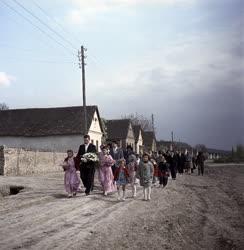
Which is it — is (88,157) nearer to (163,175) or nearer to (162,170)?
(163,175)

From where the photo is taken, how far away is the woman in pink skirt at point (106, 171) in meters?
18.1

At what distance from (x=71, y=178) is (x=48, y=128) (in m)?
42.9

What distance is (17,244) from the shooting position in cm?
934

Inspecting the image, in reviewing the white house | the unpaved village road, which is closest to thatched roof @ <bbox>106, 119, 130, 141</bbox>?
the white house

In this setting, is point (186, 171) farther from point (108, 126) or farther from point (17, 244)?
point (108, 126)

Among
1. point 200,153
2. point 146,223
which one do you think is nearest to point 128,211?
point 146,223

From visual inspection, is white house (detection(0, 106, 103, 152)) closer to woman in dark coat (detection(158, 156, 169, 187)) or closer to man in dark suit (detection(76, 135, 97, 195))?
woman in dark coat (detection(158, 156, 169, 187))

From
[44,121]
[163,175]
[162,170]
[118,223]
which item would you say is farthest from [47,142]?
[118,223]

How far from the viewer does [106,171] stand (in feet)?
60.0

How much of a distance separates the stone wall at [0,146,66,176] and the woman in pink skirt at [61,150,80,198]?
13.4m

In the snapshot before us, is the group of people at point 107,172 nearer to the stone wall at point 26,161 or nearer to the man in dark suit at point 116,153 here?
the man in dark suit at point 116,153

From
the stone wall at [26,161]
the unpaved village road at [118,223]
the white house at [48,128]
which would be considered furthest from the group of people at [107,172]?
the white house at [48,128]

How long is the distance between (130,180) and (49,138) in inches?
1666

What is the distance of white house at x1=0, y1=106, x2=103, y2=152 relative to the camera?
5831 cm
